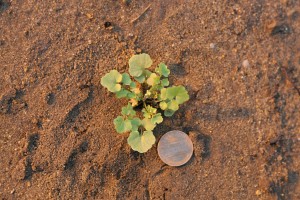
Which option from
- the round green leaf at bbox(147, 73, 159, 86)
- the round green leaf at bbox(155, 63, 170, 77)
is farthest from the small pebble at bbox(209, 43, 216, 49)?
the round green leaf at bbox(147, 73, 159, 86)

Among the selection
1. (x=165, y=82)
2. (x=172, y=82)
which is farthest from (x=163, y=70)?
(x=172, y=82)

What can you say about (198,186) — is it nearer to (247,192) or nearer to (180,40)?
(247,192)

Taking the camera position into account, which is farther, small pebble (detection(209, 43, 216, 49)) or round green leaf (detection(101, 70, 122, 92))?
small pebble (detection(209, 43, 216, 49))

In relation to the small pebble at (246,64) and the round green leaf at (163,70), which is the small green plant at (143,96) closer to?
the round green leaf at (163,70)

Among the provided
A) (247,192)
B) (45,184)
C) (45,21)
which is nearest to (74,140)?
(45,184)

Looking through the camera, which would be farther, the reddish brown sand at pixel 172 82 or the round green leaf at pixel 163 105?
the reddish brown sand at pixel 172 82

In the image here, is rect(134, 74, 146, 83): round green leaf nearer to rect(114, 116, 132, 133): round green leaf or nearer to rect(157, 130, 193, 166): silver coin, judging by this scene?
rect(114, 116, 132, 133): round green leaf

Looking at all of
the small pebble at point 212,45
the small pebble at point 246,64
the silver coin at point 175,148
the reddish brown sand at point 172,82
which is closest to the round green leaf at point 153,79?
the reddish brown sand at point 172,82
